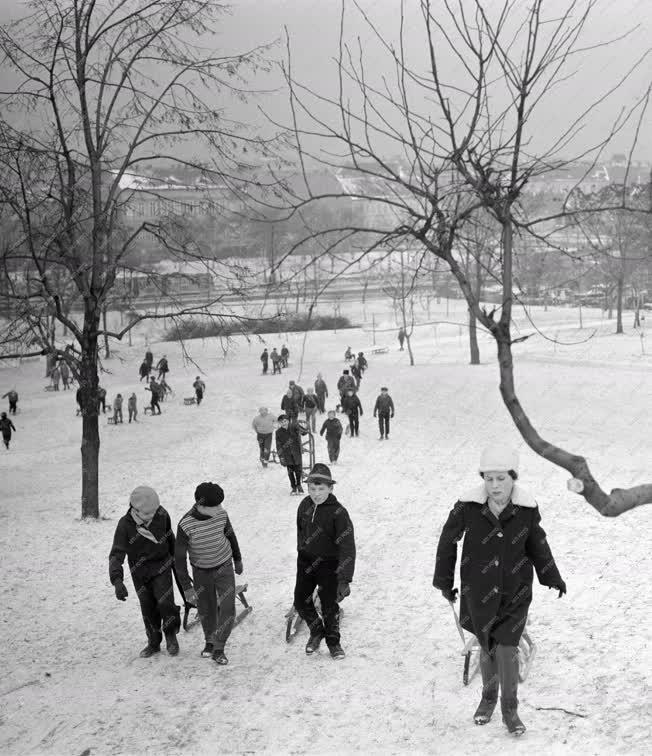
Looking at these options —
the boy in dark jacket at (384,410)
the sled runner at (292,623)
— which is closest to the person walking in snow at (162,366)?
the boy in dark jacket at (384,410)

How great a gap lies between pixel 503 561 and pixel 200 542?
293 centimetres

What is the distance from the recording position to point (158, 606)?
8234 mm

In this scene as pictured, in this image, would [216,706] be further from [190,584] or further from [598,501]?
[598,501]

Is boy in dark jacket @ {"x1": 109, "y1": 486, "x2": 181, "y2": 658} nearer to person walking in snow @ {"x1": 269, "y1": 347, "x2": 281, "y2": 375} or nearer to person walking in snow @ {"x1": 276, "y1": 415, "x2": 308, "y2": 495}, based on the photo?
person walking in snow @ {"x1": 276, "y1": 415, "x2": 308, "y2": 495}

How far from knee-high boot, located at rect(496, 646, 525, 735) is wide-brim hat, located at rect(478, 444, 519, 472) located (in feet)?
3.86

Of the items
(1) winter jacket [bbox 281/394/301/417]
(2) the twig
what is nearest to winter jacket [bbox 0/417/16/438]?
(1) winter jacket [bbox 281/394/301/417]

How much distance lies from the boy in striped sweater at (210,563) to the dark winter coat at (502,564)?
2.49 meters

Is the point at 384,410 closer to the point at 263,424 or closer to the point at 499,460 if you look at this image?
the point at 263,424

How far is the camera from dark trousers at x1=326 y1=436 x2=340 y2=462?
20.5 meters

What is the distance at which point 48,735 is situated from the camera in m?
6.92

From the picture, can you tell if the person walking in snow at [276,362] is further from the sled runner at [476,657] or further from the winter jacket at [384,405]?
the sled runner at [476,657]

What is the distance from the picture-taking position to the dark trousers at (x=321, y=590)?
7.93 meters

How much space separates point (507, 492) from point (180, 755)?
9.48 feet

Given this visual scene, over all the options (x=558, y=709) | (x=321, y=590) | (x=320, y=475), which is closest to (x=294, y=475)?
(x=321, y=590)
